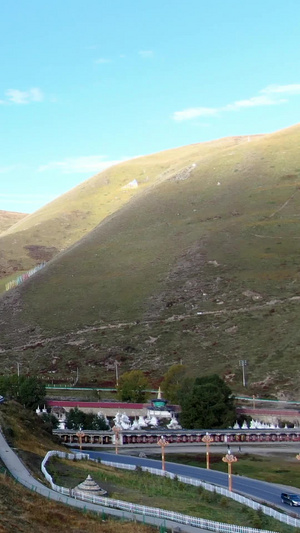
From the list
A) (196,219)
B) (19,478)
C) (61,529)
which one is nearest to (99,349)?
(196,219)

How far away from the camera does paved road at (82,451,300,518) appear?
1748 inches

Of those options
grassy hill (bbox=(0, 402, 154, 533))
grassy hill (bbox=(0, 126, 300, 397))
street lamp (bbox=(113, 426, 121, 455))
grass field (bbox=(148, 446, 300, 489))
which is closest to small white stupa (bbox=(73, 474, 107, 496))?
grassy hill (bbox=(0, 402, 154, 533))

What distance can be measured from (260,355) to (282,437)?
2988cm

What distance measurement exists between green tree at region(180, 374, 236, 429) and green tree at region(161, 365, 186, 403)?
860 cm

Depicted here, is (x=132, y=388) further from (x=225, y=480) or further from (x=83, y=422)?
(x=225, y=480)

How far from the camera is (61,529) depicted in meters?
28.9

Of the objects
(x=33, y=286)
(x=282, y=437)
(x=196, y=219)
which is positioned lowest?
(x=282, y=437)

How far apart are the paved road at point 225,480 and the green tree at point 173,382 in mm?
26280

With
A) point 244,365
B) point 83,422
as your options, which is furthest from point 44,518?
point 244,365

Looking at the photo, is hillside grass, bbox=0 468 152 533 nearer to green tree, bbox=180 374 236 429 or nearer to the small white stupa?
the small white stupa

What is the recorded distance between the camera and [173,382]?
298 ft

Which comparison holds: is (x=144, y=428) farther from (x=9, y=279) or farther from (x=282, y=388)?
(x=9, y=279)

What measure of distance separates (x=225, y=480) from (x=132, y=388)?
39.7 metres

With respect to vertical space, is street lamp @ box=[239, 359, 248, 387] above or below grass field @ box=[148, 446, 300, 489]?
above
